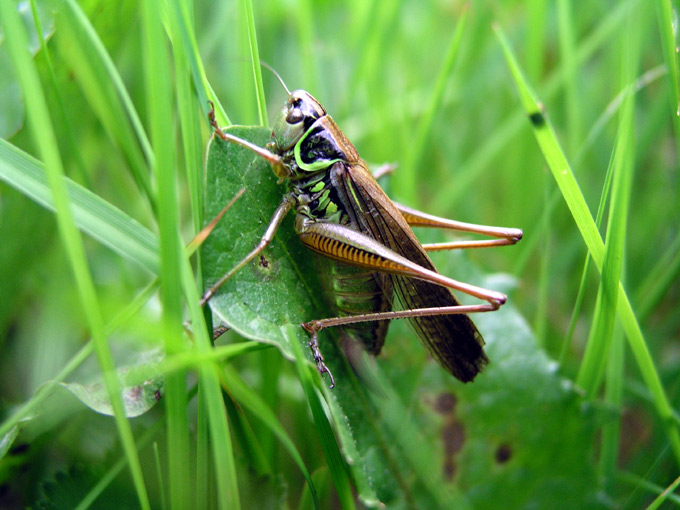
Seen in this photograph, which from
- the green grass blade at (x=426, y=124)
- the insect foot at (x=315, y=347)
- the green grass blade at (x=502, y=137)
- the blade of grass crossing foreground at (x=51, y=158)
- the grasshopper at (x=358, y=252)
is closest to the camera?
the blade of grass crossing foreground at (x=51, y=158)

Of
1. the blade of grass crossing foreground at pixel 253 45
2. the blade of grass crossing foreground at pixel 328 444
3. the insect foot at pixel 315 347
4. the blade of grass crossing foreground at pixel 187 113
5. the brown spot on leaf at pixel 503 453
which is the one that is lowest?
the brown spot on leaf at pixel 503 453

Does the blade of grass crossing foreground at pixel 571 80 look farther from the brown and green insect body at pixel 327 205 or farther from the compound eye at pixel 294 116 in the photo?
the compound eye at pixel 294 116

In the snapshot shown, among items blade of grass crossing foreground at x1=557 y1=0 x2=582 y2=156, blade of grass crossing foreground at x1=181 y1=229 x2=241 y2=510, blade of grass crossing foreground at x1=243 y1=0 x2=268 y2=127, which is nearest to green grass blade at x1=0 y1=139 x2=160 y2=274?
blade of grass crossing foreground at x1=181 y1=229 x2=241 y2=510

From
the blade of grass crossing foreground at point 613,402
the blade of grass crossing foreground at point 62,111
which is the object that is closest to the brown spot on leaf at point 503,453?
the blade of grass crossing foreground at point 613,402

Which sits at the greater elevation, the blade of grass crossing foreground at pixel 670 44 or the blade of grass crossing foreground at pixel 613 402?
the blade of grass crossing foreground at pixel 670 44

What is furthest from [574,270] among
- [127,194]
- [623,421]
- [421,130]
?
[127,194]

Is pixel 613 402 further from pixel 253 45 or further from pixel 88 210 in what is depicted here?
pixel 88 210

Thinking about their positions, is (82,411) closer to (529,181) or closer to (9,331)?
(9,331)
